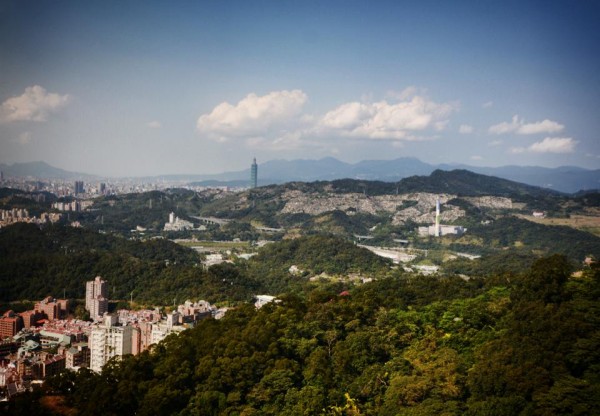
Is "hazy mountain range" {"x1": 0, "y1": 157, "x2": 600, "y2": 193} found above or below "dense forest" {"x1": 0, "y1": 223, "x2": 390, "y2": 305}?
above

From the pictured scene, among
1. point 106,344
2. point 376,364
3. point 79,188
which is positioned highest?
point 79,188

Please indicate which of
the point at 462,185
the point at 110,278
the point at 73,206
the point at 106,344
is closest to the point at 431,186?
the point at 462,185

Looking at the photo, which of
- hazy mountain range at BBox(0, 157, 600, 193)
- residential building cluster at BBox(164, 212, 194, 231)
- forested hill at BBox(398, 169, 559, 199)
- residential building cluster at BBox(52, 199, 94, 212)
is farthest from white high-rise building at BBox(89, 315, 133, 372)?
hazy mountain range at BBox(0, 157, 600, 193)

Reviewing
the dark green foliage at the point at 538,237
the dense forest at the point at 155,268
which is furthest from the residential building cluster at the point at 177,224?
the dark green foliage at the point at 538,237

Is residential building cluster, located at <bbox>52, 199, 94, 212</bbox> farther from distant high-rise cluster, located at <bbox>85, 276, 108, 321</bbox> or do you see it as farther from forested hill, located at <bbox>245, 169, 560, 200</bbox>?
distant high-rise cluster, located at <bbox>85, 276, 108, 321</bbox>

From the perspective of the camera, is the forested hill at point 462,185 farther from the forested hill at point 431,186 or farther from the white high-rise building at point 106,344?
the white high-rise building at point 106,344

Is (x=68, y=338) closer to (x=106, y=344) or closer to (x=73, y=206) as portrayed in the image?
(x=106, y=344)
